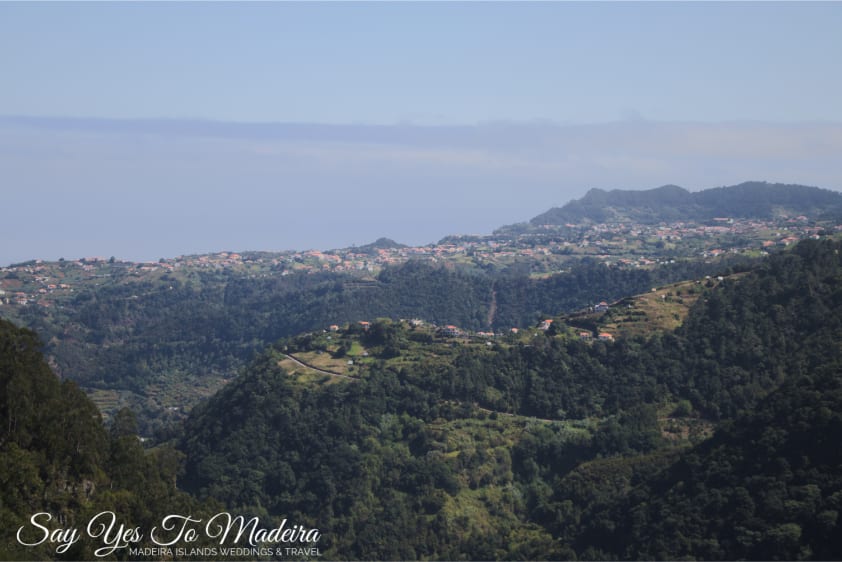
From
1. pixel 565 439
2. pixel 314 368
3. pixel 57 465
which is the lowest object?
pixel 314 368

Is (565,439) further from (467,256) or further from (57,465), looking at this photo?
(467,256)

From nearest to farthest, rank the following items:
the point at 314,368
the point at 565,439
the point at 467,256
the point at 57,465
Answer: the point at 57,465, the point at 565,439, the point at 314,368, the point at 467,256

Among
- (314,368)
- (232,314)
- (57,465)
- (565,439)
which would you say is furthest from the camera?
(232,314)

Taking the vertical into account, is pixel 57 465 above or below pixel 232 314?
above

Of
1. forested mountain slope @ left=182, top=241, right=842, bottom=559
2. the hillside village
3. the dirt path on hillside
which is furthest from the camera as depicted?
the hillside village

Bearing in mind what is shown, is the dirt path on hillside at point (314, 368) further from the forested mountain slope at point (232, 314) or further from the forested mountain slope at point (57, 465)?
the forested mountain slope at point (232, 314)

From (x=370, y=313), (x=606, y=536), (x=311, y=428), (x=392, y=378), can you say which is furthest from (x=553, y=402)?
(x=370, y=313)

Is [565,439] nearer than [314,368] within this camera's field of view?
Yes

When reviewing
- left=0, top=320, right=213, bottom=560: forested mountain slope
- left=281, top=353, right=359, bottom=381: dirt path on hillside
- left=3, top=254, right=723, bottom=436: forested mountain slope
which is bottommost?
left=3, top=254, right=723, bottom=436: forested mountain slope

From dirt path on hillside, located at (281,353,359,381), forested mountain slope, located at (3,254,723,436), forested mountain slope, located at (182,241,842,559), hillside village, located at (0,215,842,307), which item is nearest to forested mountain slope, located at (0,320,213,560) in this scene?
forested mountain slope, located at (182,241,842,559)

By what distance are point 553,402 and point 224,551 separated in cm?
2780

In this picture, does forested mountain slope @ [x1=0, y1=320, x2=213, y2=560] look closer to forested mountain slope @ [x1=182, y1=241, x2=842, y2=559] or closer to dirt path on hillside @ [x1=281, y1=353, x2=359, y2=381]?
forested mountain slope @ [x1=182, y1=241, x2=842, y2=559]

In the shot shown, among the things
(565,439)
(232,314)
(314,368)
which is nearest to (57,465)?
(565,439)

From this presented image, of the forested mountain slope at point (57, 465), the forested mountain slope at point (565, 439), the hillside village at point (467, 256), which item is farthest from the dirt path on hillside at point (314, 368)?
the hillside village at point (467, 256)
